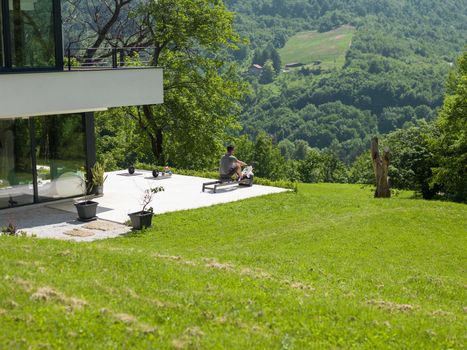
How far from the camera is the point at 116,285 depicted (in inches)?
372

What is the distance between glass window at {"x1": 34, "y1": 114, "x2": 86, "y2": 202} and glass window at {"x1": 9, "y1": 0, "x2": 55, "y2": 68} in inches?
73.1

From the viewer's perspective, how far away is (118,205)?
19.3m

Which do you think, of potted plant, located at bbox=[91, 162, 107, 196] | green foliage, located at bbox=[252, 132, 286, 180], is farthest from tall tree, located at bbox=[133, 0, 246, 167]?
green foliage, located at bbox=[252, 132, 286, 180]

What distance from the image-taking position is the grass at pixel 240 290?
25.6 ft

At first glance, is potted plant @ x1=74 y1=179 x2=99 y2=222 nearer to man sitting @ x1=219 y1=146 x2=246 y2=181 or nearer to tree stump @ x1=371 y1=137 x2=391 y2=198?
man sitting @ x1=219 y1=146 x2=246 y2=181

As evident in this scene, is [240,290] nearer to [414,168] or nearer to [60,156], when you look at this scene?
[60,156]

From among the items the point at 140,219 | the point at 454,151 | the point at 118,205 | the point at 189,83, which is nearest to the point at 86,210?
the point at 140,219

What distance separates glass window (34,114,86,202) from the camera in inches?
746

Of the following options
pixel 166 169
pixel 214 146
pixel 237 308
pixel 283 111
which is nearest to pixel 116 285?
pixel 237 308

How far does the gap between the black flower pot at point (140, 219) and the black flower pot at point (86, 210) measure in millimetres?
1511

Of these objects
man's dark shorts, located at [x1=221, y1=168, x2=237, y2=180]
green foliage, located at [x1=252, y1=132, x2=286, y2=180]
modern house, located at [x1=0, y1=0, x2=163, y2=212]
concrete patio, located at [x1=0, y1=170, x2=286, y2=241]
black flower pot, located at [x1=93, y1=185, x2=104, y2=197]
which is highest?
modern house, located at [x1=0, y1=0, x2=163, y2=212]

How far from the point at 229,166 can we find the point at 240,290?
12.7 m

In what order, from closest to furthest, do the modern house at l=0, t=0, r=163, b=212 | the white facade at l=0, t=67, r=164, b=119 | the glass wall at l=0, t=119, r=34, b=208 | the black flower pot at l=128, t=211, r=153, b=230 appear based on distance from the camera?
1. the black flower pot at l=128, t=211, r=153, b=230
2. the white facade at l=0, t=67, r=164, b=119
3. the modern house at l=0, t=0, r=163, b=212
4. the glass wall at l=0, t=119, r=34, b=208

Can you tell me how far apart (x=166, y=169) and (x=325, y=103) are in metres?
136
